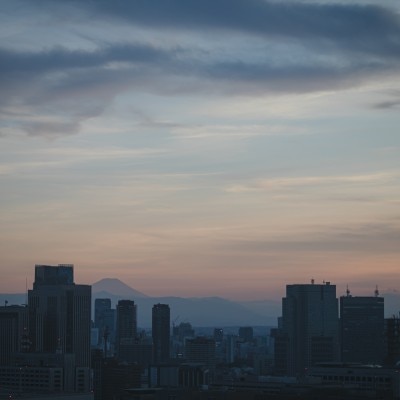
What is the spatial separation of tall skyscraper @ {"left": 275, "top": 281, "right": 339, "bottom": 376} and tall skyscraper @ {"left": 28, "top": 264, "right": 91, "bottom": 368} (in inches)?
995

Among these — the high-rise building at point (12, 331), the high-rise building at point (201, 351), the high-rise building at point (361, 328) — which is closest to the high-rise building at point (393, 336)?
the high-rise building at point (361, 328)

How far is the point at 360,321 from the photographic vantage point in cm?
14850

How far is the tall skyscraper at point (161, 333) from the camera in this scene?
16385cm

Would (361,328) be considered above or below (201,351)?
above

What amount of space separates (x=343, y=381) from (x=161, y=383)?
24471mm

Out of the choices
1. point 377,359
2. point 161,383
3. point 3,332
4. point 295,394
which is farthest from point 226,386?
point 377,359

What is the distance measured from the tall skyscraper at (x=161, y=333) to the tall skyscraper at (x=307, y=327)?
733 inches

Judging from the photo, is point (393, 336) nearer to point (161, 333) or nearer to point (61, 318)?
point (61, 318)

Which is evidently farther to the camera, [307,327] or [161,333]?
[161,333]

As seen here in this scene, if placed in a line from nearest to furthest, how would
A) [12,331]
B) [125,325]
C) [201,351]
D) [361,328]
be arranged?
[12,331] < [361,328] < [201,351] < [125,325]

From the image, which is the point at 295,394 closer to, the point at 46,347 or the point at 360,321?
the point at 46,347

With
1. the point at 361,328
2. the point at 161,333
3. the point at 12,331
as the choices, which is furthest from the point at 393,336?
the point at 161,333

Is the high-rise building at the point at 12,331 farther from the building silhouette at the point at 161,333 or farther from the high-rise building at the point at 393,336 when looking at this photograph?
the high-rise building at the point at 393,336

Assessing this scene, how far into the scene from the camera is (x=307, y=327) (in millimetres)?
151500
